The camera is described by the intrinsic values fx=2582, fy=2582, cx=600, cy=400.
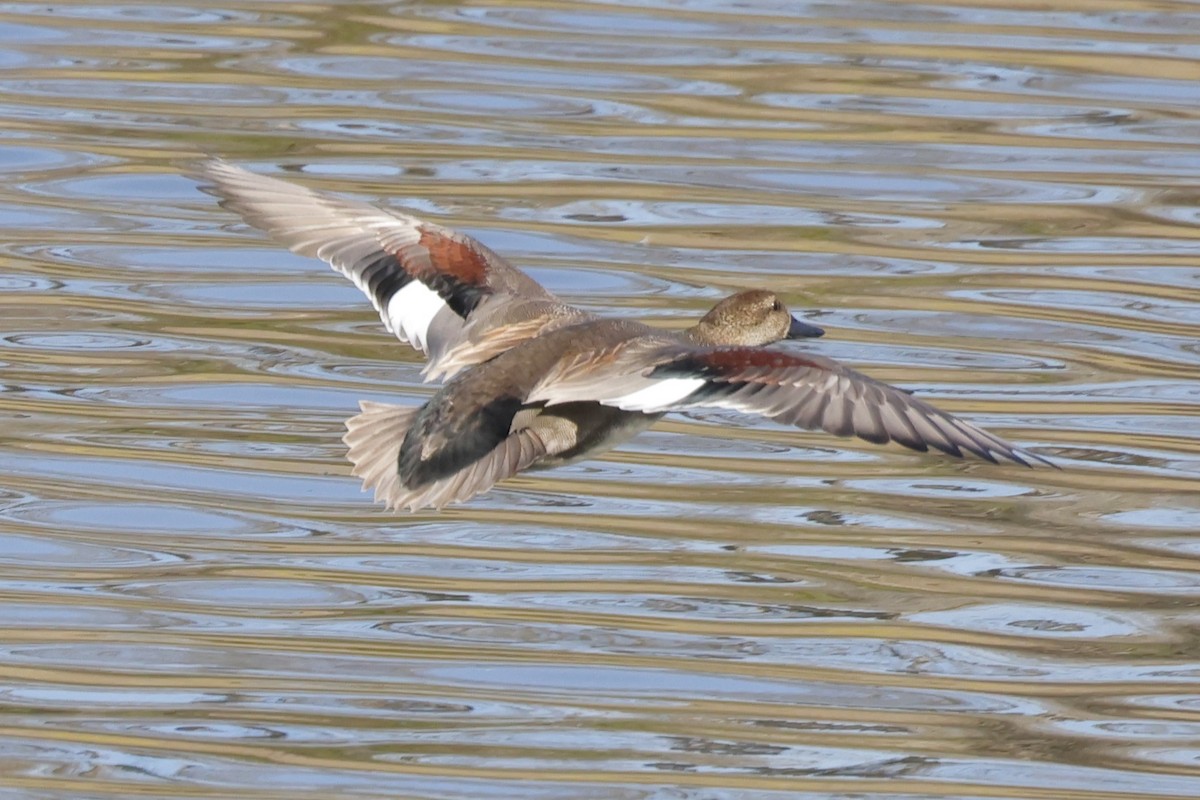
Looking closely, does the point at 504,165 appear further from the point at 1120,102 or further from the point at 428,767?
the point at 428,767

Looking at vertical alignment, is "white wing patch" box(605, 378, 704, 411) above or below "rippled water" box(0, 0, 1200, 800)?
above

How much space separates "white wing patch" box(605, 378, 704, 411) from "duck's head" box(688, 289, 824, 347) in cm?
95

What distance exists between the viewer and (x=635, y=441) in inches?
318

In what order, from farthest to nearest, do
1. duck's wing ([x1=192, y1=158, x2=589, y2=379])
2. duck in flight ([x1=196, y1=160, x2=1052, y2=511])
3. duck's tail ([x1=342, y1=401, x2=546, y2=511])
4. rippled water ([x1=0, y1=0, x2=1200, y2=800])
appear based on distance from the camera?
duck's wing ([x1=192, y1=158, x2=589, y2=379]) < duck's tail ([x1=342, y1=401, x2=546, y2=511]) < rippled water ([x1=0, y1=0, x2=1200, y2=800]) < duck in flight ([x1=196, y1=160, x2=1052, y2=511])

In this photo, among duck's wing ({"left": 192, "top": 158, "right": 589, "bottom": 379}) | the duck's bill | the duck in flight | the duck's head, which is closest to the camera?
the duck in flight

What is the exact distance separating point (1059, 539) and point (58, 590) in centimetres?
278

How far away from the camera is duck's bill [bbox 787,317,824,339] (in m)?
7.27

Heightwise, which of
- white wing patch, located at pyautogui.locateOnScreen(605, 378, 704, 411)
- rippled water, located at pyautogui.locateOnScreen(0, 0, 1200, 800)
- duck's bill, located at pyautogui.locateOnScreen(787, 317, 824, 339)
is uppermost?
white wing patch, located at pyautogui.locateOnScreen(605, 378, 704, 411)

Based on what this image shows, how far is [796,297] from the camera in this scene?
30.7 feet

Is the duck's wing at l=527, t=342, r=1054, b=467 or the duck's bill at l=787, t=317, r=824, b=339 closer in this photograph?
the duck's wing at l=527, t=342, r=1054, b=467

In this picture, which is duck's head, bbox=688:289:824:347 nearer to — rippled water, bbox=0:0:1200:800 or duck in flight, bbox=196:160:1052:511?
duck in flight, bbox=196:160:1052:511

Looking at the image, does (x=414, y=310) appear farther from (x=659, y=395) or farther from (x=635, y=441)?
(x=659, y=395)

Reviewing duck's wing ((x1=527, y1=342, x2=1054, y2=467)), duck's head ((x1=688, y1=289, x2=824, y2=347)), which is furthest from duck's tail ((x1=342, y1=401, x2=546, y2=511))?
duck's head ((x1=688, y1=289, x2=824, y2=347))

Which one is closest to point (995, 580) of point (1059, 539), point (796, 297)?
point (1059, 539)
